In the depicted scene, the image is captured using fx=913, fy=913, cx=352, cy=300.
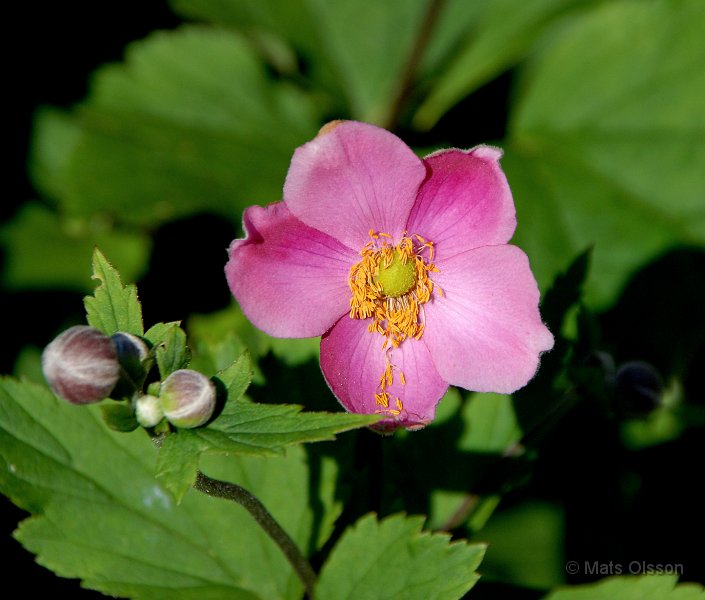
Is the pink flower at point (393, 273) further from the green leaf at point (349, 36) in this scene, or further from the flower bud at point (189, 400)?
the green leaf at point (349, 36)

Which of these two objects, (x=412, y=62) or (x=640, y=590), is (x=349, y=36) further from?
(x=640, y=590)

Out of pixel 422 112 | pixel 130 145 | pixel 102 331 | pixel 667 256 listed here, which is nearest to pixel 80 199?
pixel 130 145

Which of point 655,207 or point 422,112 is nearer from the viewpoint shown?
point 655,207

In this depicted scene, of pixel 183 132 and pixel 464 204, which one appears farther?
pixel 183 132

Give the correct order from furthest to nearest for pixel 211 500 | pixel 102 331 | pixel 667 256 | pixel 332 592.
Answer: pixel 667 256
pixel 211 500
pixel 332 592
pixel 102 331

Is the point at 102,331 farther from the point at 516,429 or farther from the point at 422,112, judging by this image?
the point at 422,112

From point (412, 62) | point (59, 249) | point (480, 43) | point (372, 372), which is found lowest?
point (59, 249)

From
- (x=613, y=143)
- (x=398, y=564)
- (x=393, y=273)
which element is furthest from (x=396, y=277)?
(x=613, y=143)

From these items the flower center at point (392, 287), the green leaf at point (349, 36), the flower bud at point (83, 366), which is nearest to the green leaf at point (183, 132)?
the green leaf at point (349, 36)
